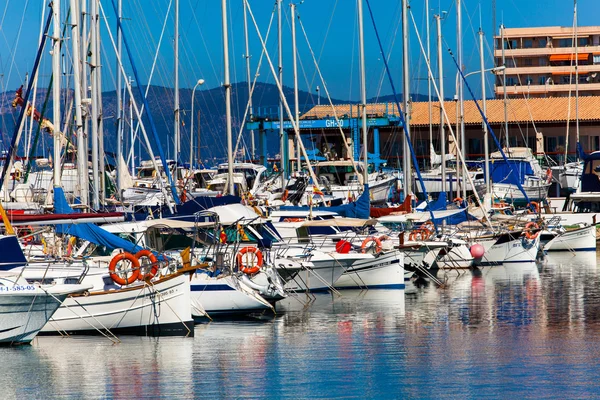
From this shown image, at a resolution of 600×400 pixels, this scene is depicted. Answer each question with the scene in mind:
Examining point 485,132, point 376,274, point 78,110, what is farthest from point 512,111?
point 78,110

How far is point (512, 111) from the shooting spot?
83312 millimetres

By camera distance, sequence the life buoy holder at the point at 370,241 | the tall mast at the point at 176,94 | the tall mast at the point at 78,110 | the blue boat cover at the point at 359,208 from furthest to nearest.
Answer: the tall mast at the point at 176,94, the blue boat cover at the point at 359,208, the life buoy holder at the point at 370,241, the tall mast at the point at 78,110

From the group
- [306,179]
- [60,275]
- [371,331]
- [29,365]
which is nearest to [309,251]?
[371,331]

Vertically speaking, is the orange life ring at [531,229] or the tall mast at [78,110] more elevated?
the tall mast at [78,110]

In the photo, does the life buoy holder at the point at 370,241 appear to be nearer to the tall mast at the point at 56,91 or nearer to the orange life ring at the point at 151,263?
the tall mast at the point at 56,91

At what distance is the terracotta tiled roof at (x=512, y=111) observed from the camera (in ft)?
264

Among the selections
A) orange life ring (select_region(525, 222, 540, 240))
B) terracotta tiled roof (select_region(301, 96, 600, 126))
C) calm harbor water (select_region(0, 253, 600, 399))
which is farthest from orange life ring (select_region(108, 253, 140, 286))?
terracotta tiled roof (select_region(301, 96, 600, 126))

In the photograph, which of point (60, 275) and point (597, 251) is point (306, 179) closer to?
point (597, 251)

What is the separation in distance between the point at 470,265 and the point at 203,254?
1577 centimetres

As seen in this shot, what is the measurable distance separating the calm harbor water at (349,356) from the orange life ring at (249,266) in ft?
4.40

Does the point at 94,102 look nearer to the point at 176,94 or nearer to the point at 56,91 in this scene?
the point at 56,91

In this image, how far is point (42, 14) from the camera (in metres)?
40.4

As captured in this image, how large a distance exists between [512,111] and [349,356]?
63.2m

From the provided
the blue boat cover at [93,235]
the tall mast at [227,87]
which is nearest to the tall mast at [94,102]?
the tall mast at [227,87]
